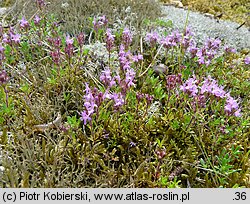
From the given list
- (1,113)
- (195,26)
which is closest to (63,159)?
(1,113)

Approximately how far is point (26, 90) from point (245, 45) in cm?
349

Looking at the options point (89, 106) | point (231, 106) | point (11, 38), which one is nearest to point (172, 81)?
point (231, 106)

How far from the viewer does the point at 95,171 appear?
258 cm

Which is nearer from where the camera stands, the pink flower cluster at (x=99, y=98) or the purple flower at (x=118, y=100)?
the pink flower cluster at (x=99, y=98)

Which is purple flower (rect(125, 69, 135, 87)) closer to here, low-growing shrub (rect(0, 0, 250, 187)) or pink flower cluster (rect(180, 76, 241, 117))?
low-growing shrub (rect(0, 0, 250, 187))

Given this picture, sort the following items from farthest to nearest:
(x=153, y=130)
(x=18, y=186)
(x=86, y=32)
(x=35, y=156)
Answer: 1. (x=86, y=32)
2. (x=153, y=130)
3. (x=35, y=156)
4. (x=18, y=186)

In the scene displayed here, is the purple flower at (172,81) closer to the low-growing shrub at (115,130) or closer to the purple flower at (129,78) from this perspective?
the low-growing shrub at (115,130)

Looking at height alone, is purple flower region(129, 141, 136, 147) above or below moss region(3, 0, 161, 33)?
below
